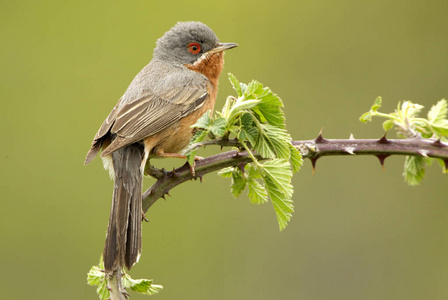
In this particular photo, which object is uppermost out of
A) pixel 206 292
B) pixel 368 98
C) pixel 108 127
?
pixel 368 98

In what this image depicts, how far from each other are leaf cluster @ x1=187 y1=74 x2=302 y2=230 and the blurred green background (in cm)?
401

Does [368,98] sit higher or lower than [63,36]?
lower

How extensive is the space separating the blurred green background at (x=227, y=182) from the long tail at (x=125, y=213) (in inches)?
133

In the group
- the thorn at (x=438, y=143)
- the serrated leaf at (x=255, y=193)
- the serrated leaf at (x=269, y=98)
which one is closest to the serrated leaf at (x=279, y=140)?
the serrated leaf at (x=269, y=98)

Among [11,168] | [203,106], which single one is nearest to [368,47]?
[203,106]

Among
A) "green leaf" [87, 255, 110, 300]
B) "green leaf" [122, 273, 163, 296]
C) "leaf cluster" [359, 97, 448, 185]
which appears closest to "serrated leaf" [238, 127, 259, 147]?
"leaf cluster" [359, 97, 448, 185]

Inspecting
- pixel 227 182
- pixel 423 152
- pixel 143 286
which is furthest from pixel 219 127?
pixel 227 182

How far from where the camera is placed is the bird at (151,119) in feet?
11.4

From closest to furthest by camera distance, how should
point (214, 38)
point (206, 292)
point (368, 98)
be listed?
point (214, 38)
point (206, 292)
point (368, 98)

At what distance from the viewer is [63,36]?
28.3ft

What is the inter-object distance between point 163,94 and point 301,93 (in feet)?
12.3

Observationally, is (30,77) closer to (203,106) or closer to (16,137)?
(16,137)

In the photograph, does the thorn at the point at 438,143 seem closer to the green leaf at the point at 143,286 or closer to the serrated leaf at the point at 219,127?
the serrated leaf at the point at 219,127

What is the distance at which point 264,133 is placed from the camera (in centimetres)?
304
